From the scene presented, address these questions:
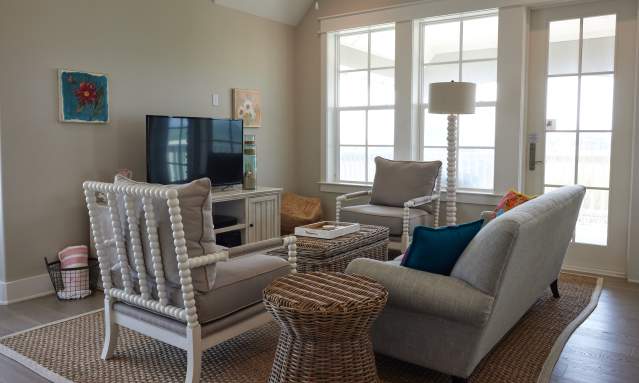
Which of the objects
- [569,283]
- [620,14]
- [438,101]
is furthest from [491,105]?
[569,283]

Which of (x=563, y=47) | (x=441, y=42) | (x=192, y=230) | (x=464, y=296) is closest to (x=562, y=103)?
(x=563, y=47)

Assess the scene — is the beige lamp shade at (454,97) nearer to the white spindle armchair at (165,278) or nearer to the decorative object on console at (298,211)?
the decorative object on console at (298,211)

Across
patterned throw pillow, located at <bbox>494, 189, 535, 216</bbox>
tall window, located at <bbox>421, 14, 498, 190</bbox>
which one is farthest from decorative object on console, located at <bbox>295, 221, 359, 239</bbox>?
tall window, located at <bbox>421, 14, 498, 190</bbox>

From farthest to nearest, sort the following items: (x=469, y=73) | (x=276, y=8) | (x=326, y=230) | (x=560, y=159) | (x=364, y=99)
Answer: (x=364, y=99) → (x=276, y=8) → (x=469, y=73) → (x=560, y=159) → (x=326, y=230)

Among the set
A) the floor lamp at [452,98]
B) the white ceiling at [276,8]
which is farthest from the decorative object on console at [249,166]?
the floor lamp at [452,98]

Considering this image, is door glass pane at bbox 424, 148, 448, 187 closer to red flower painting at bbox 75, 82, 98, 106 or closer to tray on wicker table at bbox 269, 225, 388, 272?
tray on wicker table at bbox 269, 225, 388, 272

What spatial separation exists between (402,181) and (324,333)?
292cm

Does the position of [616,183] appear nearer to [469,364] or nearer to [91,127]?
[469,364]

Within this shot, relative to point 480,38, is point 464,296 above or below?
below

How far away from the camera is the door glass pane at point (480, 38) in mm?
4662

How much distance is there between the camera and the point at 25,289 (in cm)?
364

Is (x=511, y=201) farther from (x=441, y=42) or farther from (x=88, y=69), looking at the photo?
(x=88, y=69)

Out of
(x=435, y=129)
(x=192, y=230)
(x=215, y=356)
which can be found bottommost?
(x=215, y=356)

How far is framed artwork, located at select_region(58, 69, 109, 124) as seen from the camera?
374 cm
